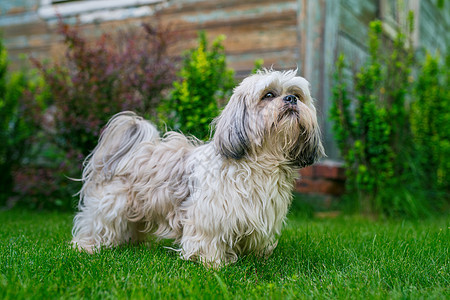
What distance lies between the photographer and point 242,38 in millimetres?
6242

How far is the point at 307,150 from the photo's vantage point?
280 centimetres

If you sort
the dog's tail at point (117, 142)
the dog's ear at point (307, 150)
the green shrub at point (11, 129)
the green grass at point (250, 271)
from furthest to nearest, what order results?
the green shrub at point (11, 129) → the dog's tail at point (117, 142) → the dog's ear at point (307, 150) → the green grass at point (250, 271)

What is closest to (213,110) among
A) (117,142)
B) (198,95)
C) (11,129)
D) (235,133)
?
(198,95)

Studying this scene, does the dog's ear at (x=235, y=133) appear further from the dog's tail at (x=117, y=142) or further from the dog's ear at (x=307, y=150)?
the dog's tail at (x=117, y=142)

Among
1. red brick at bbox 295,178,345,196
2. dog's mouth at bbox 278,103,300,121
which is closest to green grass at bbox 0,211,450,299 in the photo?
dog's mouth at bbox 278,103,300,121

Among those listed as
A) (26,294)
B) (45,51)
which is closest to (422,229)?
(26,294)

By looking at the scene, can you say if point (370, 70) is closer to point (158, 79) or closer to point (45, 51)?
point (158, 79)

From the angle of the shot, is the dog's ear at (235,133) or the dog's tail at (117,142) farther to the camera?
the dog's tail at (117,142)

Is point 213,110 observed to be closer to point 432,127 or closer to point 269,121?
point 269,121

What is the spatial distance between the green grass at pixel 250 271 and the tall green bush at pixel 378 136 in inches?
56.6

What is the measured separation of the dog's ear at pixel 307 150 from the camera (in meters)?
2.76

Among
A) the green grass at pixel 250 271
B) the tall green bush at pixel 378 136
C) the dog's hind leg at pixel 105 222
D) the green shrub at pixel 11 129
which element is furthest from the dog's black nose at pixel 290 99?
the green shrub at pixel 11 129

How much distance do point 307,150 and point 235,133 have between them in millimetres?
495

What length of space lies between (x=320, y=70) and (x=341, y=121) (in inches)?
39.4
